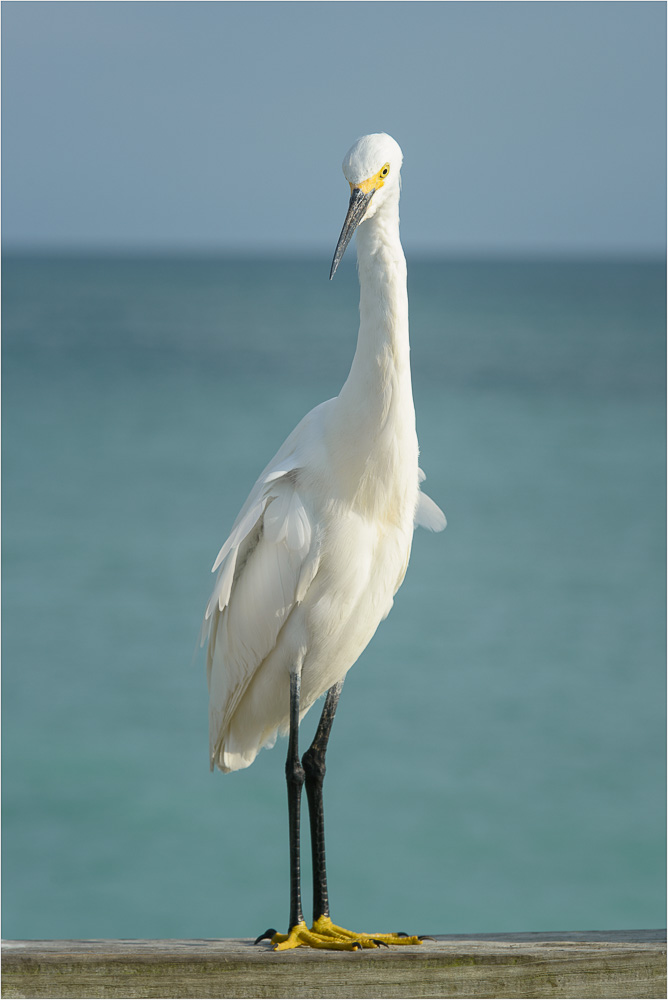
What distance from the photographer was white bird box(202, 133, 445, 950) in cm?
207

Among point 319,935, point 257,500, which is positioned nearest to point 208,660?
point 257,500

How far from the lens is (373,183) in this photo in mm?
2002

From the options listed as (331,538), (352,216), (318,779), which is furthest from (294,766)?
(352,216)

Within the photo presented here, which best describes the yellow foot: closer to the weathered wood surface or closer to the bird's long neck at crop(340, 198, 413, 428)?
the weathered wood surface

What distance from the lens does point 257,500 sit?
2.28 meters

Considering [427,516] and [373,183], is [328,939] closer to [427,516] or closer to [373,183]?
[427,516]

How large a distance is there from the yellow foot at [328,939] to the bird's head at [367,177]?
1.27m

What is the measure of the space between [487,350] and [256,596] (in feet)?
95.5

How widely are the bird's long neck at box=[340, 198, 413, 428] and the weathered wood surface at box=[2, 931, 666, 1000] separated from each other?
39.6 inches

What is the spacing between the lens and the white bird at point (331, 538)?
2066 mm

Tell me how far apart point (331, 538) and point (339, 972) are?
816 millimetres

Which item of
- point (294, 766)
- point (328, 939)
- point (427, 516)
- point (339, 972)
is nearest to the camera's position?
point (339, 972)

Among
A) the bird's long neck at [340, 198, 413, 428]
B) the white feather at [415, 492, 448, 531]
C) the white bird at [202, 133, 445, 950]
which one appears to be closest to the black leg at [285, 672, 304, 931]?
the white bird at [202, 133, 445, 950]

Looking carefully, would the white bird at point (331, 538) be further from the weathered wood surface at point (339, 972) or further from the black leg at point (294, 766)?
the weathered wood surface at point (339, 972)
